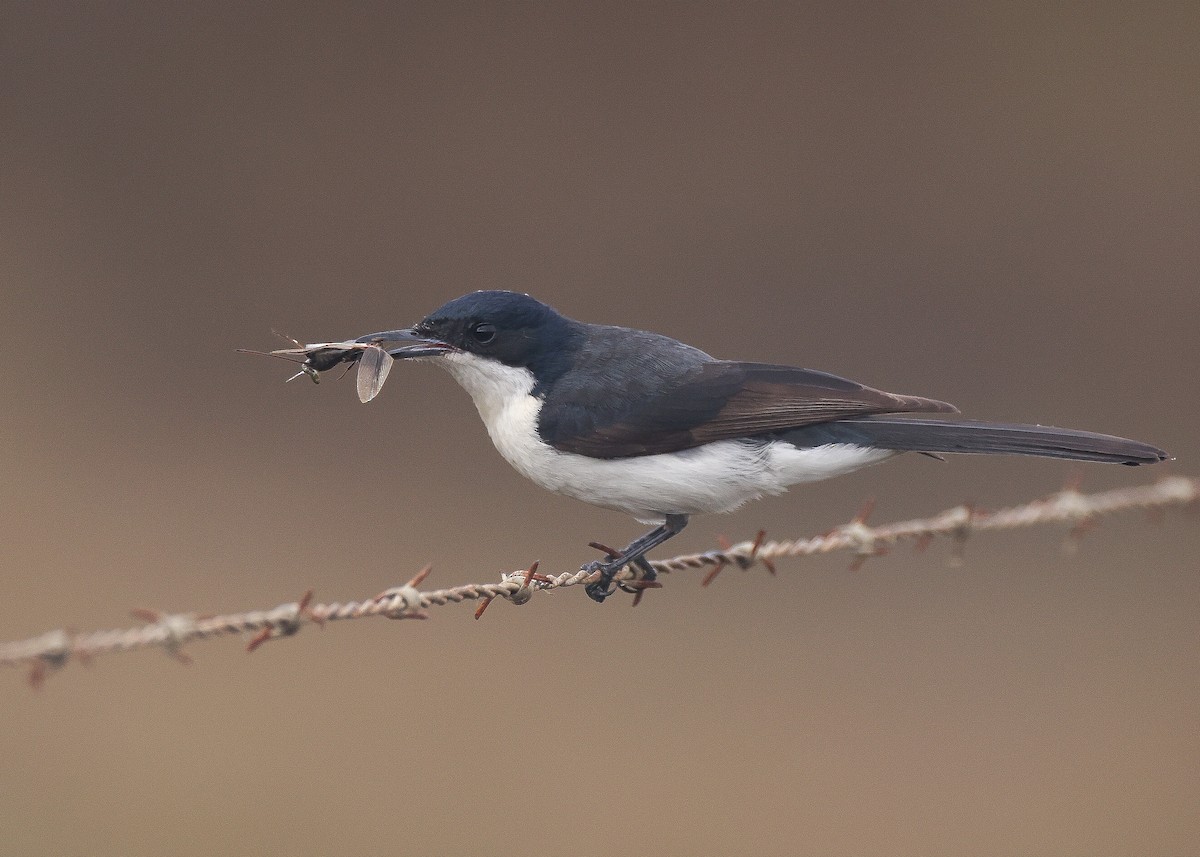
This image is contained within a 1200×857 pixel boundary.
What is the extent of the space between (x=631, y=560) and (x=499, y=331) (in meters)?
0.84

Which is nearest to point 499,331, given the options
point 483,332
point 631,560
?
point 483,332

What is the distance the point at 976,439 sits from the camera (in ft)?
→ 12.1

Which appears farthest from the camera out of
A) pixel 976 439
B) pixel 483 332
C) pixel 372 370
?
pixel 483 332

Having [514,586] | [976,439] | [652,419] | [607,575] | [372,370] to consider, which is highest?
[976,439]

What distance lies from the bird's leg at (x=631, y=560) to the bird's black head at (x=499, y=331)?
2.02ft

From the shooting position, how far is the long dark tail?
11.3ft

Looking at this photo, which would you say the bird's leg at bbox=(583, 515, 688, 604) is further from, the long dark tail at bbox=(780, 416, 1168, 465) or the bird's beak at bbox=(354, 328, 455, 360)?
the bird's beak at bbox=(354, 328, 455, 360)

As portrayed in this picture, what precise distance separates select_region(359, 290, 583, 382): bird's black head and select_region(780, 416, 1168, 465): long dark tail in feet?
2.65

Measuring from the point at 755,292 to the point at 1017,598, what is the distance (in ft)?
12.0

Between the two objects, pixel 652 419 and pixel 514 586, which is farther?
pixel 652 419

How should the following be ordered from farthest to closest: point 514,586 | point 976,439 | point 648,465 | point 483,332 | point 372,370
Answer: point 483,332, point 648,465, point 976,439, point 372,370, point 514,586

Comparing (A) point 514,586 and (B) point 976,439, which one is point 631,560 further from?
(B) point 976,439

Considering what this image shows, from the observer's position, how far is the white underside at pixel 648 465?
3777 millimetres

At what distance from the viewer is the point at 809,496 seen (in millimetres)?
10562
